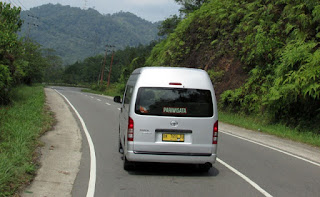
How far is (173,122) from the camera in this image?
7367 mm

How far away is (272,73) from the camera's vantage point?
20.9 meters

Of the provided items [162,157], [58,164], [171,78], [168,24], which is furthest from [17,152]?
[168,24]

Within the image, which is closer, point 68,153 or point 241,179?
point 241,179

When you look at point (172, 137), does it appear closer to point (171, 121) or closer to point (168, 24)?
point (171, 121)

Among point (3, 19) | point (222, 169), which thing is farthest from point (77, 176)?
point (3, 19)

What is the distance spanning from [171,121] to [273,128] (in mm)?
10895

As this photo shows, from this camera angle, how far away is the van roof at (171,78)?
298 inches

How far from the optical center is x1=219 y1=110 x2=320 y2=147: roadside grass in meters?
14.0

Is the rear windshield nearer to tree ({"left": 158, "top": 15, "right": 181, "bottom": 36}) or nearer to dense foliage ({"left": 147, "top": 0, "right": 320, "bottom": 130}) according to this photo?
dense foliage ({"left": 147, "top": 0, "right": 320, "bottom": 130})

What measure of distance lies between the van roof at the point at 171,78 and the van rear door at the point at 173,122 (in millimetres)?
104

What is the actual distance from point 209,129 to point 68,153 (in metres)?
3.94

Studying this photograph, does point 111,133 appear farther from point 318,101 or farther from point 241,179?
point 318,101

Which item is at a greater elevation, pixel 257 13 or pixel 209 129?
pixel 257 13

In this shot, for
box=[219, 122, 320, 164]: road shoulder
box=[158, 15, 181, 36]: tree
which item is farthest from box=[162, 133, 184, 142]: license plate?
box=[158, 15, 181, 36]: tree
